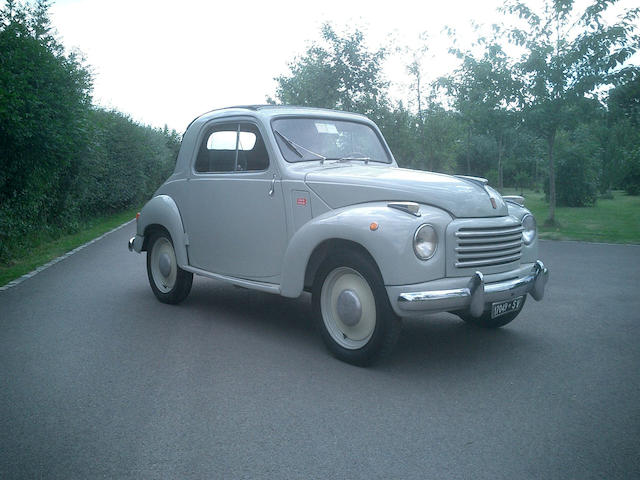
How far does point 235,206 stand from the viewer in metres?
6.07

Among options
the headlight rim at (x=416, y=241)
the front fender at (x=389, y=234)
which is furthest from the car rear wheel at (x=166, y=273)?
the headlight rim at (x=416, y=241)

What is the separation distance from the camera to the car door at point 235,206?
5.68 meters

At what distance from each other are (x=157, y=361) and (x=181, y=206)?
7.39ft

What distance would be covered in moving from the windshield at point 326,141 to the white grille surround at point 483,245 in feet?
5.76

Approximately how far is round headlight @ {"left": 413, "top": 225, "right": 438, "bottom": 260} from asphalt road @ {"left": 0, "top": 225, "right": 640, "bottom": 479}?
93 centimetres

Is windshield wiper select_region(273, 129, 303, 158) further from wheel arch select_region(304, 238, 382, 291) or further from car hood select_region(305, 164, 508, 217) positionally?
wheel arch select_region(304, 238, 382, 291)

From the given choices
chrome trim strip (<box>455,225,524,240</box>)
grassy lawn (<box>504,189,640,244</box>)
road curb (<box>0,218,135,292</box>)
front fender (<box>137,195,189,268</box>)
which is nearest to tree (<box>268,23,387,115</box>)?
grassy lawn (<box>504,189,640,244</box>)

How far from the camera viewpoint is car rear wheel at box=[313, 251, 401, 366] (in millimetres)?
4613

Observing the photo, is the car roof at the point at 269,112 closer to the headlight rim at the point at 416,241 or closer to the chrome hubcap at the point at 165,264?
the chrome hubcap at the point at 165,264

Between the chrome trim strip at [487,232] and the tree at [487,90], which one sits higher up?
the tree at [487,90]

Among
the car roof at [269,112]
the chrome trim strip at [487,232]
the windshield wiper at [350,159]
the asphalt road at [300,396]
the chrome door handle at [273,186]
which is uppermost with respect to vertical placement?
the car roof at [269,112]

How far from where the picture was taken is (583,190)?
26844 millimetres

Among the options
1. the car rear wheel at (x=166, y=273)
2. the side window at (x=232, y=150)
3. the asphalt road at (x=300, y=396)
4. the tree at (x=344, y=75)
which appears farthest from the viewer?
the tree at (x=344, y=75)

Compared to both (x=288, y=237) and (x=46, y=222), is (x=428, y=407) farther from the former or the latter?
(x=46, y=222)
